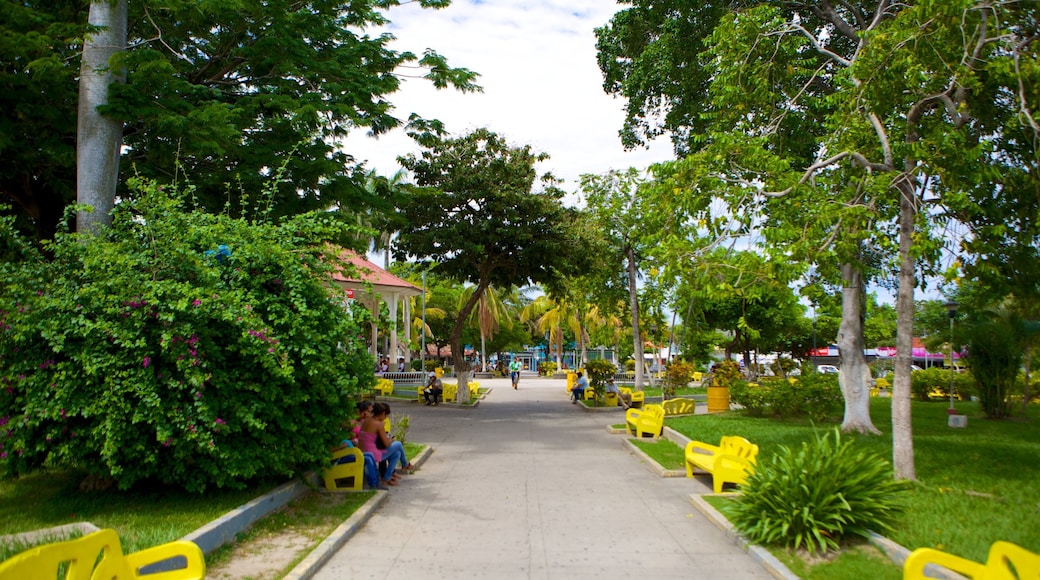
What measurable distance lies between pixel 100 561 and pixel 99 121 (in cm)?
822

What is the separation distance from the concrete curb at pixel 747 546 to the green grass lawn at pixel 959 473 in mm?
907

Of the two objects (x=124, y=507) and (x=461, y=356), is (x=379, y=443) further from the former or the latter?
(x=461, y=356)

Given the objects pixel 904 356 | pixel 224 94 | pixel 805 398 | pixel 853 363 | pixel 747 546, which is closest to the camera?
pixel 747 546

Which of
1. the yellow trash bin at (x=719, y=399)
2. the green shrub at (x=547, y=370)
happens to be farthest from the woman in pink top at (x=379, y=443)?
the green shrub at (x=547, y=370)

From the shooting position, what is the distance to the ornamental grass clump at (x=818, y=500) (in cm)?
670

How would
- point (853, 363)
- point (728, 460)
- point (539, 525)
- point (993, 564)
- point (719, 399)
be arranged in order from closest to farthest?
point (993, 564) < point (539, 525) < point (728, 460) < point (853, 363) < point (719, 399)

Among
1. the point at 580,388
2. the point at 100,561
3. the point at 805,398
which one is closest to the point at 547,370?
the point at 580,388

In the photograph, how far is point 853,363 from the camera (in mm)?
14328

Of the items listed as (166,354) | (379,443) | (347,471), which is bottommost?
(347,471)

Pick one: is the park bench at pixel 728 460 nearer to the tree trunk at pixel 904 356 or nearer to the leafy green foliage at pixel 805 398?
the tree trunk at pixel 904 356

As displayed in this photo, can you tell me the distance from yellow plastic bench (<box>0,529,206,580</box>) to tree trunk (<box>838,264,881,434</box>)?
1241 cm

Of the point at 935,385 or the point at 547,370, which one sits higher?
the point at 935,385

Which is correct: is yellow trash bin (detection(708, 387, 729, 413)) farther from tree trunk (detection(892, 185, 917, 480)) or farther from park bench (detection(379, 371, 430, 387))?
park bench (detection(379, 371, 430, 387))

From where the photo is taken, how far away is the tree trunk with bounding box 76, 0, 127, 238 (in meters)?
10.5
